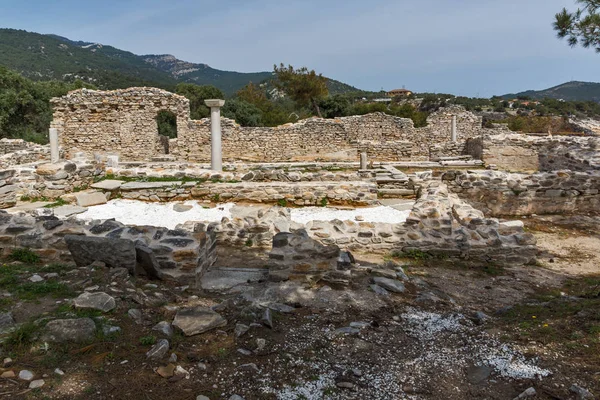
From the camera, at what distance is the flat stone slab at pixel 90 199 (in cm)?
1056

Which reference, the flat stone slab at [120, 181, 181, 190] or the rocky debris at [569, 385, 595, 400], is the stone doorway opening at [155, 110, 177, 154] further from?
the rocky debris at [569, 385, 595, 400]

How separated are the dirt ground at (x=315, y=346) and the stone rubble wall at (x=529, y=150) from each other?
14146mm

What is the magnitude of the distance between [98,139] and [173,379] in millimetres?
23029

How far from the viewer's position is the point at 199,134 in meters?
23.8

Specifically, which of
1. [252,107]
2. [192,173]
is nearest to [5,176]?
[192,173]

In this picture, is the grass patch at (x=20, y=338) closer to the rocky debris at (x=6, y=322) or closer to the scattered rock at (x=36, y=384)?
the rocky debris at (x=6, y=322)

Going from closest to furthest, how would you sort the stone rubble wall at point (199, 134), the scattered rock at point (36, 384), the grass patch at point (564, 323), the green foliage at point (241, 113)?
1. the scattered rock at point (36, 384)
2. the grass patch at point (564, 323)
3. the stone rubble wall at point (199, 134)
4. the green foliage at point (241, 113)

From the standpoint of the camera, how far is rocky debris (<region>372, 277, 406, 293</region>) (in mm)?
5203


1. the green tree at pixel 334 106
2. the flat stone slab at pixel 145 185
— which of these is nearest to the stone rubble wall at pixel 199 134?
the flat stone slab at pixel 145 185

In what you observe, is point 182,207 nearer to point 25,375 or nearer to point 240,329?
point 240,329

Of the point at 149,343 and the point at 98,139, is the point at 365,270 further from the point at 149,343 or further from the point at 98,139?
the point at 98,139

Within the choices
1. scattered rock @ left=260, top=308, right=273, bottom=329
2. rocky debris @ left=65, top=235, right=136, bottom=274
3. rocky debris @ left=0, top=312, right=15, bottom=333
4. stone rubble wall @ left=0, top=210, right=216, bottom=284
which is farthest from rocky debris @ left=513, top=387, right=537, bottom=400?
rocky debris @ left=65, top=235, right=136, bottom=274

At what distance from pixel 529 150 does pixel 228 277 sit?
19198 mm

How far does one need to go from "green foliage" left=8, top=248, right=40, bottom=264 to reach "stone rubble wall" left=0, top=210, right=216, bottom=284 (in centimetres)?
8
